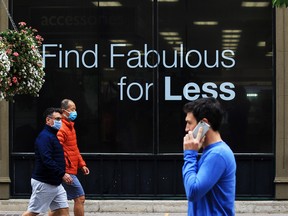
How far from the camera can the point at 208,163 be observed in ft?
12.1

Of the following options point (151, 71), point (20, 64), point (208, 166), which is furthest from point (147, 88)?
point (208, 166)

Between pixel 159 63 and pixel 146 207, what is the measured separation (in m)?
2.58

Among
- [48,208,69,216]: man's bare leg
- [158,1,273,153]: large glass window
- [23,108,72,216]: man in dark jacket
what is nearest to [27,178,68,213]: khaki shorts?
[23,108,72,216]: man in dark jacket

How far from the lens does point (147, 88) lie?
11.5m

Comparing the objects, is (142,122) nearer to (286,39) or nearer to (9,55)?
(286,39)

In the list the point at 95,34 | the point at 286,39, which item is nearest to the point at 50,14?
the point at 95,34

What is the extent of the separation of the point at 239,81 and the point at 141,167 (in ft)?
7.69

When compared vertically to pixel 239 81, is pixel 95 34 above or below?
above

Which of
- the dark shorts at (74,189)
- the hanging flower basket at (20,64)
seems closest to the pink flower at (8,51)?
the hanging flower basket at (20,64)

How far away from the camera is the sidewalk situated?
11148 millimetres

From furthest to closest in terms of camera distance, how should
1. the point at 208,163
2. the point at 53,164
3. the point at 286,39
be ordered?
1. the point at 286,39
2. the point at 53,164
3. the point at 208,163

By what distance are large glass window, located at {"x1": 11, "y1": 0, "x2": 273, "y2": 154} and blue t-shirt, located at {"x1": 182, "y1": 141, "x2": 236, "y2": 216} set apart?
7605 millimetres

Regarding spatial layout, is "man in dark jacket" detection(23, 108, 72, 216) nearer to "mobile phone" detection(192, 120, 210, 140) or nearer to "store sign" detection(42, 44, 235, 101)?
"store sign" detection(42, 44, 235, 101)

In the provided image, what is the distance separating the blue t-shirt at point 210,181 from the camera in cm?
364
